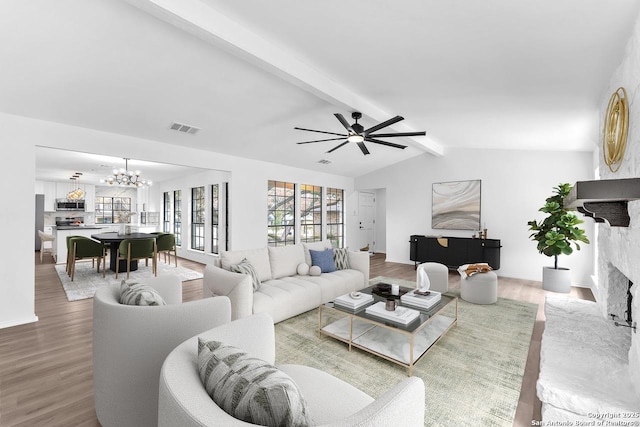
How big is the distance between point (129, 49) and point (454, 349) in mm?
4018

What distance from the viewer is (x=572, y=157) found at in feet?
16.9

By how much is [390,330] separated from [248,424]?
7.93 feet

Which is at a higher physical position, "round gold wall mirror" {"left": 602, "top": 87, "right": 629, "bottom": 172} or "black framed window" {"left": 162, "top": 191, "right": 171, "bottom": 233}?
"round gold wall mirror" {"left": 602, "top": 87, "right": 629, "bottom": 172}

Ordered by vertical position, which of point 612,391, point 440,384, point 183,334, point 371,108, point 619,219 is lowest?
point 440,384

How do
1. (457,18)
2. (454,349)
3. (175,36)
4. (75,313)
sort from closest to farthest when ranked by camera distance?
(457,18), (175,36), (454,349), (75,313)

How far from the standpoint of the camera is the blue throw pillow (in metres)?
4.20

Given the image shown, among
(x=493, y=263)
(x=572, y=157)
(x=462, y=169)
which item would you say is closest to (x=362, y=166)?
(x=462, y=169)

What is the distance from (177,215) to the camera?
8.76 metres

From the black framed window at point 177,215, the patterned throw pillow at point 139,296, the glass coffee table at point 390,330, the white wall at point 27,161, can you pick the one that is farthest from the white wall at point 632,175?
the black framed window at point 177,215

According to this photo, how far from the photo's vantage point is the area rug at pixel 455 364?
1944 millimetres

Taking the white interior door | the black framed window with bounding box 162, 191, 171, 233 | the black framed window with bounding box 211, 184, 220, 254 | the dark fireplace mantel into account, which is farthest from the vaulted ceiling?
the black framed window with bounding box 162, 191, 171, 233

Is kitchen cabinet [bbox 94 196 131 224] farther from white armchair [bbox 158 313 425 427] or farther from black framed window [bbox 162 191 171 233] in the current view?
white armchair [bbox 158 313 425 427]

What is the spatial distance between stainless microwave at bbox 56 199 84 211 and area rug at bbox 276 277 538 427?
32.6ft

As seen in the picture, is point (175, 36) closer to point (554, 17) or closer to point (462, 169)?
point (554, 17)
